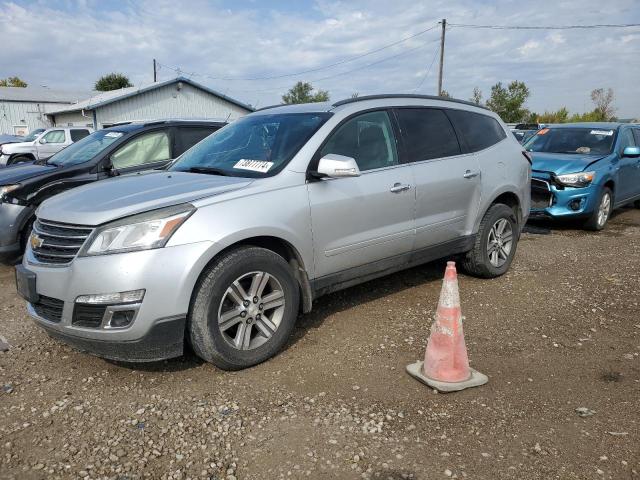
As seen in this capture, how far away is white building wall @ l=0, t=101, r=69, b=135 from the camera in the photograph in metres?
39.8

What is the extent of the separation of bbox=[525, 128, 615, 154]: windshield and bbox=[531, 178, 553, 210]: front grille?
1276 mm

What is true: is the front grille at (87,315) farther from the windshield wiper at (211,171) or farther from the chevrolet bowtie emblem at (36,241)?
the windshield wiper at (211,171)

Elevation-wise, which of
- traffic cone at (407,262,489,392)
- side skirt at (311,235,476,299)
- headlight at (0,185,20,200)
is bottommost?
traffic cone at (407,262,489,392)

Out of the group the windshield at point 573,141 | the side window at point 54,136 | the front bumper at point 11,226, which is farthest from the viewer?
the side window at point 54,136

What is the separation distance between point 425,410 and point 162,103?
30.1m

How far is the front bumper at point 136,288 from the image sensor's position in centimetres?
294

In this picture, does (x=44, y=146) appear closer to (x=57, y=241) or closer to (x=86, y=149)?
(x=86, y=149)

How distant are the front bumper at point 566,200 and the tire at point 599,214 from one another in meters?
0.15

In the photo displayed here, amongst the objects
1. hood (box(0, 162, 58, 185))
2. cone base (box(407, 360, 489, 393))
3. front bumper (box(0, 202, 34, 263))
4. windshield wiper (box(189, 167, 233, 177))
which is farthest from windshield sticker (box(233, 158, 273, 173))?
hood (box(0, 162, 58, 185))

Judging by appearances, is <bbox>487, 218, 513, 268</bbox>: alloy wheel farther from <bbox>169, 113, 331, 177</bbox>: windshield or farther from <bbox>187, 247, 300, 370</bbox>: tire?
<bbox>187, 247, 300, 370</bbox>: tire

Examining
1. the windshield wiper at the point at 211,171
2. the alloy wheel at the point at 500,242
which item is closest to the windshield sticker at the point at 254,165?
the windshield wiper at the point at 211,171

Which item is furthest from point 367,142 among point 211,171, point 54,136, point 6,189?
point 54,136

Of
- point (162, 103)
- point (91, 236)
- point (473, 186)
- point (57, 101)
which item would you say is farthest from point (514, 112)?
point (91, 236)

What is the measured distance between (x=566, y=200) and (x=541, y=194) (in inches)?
15.2
